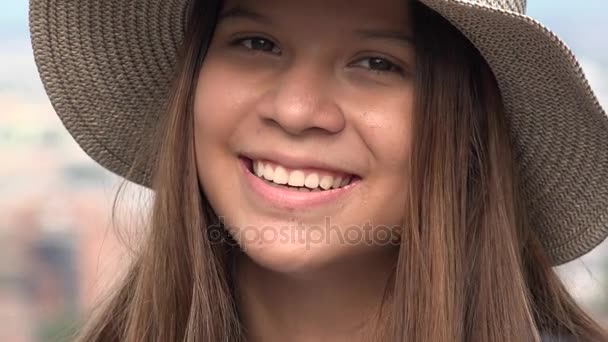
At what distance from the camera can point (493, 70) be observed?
1.40 meters

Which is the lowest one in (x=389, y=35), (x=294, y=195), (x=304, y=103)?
(x=294, y=195)

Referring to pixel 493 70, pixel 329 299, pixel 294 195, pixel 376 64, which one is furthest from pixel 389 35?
pixel 329 299

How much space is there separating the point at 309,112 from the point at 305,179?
0.11 metres

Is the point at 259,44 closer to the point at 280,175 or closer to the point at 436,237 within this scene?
the point at 280,175

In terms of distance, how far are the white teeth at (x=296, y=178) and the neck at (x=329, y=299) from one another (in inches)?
6.1

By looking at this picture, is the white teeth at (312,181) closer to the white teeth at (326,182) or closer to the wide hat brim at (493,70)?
the white teeth at (326,182)

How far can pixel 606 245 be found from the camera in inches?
94.7

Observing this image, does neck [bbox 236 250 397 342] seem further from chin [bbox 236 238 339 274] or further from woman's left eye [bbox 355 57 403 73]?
woman's left eye [bbox 355 57 403 73]

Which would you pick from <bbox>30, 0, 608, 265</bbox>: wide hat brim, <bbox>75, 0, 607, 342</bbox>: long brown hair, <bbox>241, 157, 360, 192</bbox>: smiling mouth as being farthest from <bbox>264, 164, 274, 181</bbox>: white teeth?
<bbox>30, 0, 608, 265</bbox>: wide hat brim

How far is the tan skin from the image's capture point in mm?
1383

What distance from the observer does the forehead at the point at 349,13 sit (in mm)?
1380

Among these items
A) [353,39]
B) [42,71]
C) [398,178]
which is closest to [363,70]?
[353,39]

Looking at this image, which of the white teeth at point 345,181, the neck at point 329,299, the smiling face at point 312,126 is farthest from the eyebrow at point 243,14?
the neck at point 329,299

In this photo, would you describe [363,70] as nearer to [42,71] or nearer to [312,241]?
[312,241]
